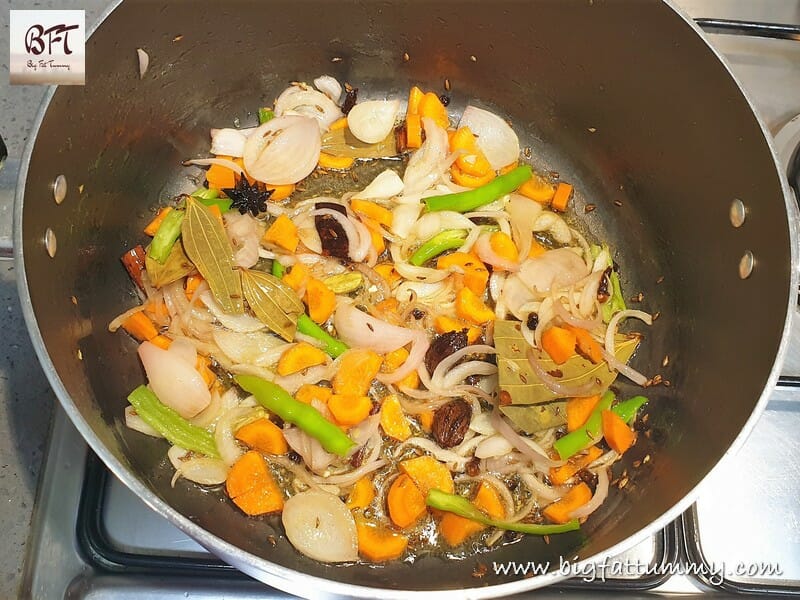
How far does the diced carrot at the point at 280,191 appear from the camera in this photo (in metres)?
1.82

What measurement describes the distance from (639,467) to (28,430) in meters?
1.49

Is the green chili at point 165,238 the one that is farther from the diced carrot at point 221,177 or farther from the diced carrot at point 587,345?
the diced carrot at point 587,345

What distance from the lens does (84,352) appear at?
4.69 ft

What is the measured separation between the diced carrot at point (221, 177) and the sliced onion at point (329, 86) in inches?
15.5

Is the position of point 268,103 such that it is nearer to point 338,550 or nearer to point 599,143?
point 599,143

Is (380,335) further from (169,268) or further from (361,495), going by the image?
(169,268)

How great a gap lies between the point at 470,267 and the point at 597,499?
2.19ft

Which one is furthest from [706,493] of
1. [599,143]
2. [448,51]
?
[448,51]

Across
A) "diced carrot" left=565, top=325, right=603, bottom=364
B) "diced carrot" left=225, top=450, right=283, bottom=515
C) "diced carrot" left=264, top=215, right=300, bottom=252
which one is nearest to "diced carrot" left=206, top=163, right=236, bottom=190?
"diced carrot" left=264, top=215, right=300, bottom=252

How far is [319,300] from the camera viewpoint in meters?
1.65

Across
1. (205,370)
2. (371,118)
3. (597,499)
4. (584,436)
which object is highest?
(371,118)

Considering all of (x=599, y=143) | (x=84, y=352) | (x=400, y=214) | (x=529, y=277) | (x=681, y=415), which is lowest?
(x=681, y=415)

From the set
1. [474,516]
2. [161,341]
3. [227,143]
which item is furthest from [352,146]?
[474,516]

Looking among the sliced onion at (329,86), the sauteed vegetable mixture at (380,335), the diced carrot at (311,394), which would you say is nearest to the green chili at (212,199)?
the sauteed vegetable mixture at (380,335)
